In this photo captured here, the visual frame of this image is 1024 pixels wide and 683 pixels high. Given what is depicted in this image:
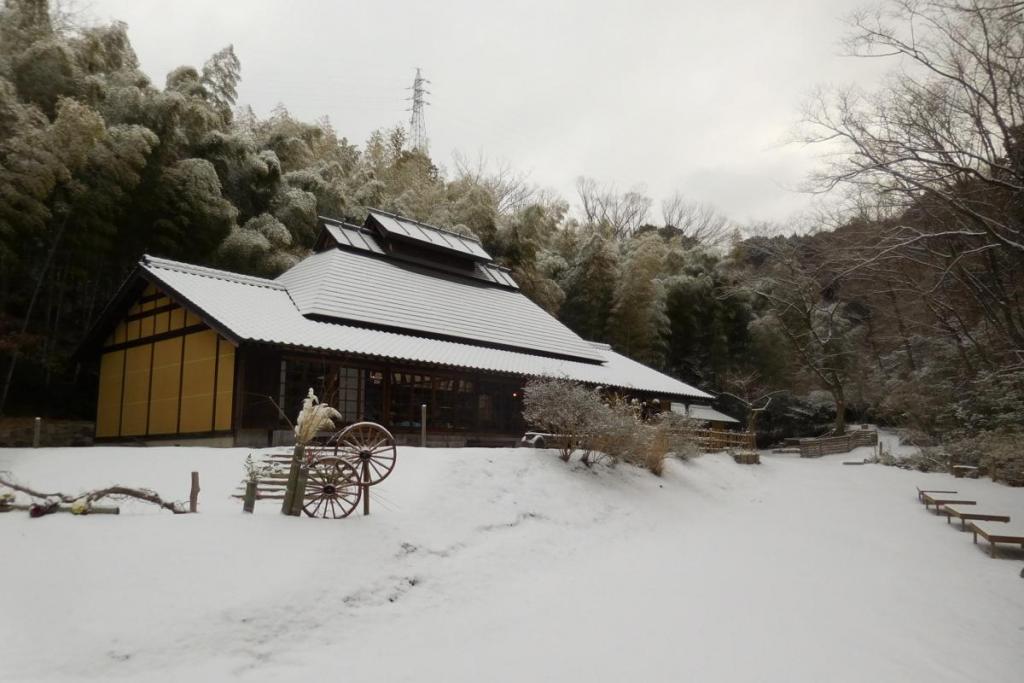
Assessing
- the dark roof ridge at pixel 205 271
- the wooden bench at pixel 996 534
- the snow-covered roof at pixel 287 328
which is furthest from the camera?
the dark roof ridge at pixel 205 271

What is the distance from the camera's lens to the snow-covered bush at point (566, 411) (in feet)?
36.7

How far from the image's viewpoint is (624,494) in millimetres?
10953

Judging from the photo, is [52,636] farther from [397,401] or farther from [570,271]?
[570,271]

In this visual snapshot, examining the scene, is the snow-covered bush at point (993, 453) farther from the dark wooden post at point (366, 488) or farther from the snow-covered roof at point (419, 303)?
the dark wooden post at point (366, 488)

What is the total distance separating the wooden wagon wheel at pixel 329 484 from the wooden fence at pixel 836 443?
2190 cm

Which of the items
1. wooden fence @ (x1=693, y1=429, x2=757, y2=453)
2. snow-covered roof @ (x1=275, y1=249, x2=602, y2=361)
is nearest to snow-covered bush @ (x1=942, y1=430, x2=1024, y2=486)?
wooden fence @ (x1=693, y1=429, x2=757, y2=453)

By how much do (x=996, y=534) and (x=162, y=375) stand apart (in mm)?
15306

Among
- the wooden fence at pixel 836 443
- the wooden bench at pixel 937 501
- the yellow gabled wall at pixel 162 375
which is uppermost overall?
the yellow gabled wall at pixel 162 375

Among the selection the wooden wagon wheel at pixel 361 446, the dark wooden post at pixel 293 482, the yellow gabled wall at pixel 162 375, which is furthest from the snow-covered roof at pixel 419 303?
the dark wooden post at pixel 293 482

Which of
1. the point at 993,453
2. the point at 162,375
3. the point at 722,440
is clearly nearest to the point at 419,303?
the point at 162,375

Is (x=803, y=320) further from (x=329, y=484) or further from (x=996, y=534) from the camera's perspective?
(x=329, y=484)

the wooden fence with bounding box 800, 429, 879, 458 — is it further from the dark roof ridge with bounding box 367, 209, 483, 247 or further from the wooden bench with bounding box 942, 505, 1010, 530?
the dark roof ridge with bounding box 367, 209, 483, 247

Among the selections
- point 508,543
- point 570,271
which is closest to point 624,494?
point 508,543

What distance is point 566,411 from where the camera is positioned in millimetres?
11117
